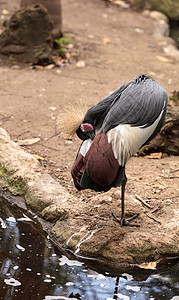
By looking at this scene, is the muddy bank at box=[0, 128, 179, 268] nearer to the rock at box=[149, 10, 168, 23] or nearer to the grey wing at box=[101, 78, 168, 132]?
the grey wing at box=[101, 78, 168, 132]

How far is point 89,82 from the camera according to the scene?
23.1 ft

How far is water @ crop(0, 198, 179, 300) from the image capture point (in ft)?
10.3

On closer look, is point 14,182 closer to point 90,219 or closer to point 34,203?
point 34,203

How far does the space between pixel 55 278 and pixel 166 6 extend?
10.0 metres

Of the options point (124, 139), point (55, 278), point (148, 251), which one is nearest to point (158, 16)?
point (124, 139)

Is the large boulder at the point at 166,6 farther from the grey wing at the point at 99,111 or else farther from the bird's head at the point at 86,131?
the bird's head at the point at 86,131

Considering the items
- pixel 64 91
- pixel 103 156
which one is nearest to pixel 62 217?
pixel 103 156

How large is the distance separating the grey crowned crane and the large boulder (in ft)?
29.2

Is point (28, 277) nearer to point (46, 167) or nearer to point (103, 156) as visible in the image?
point (103, 156)

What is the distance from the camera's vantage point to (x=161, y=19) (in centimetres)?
1135

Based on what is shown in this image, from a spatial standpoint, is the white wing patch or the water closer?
the water

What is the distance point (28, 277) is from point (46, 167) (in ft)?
5.34

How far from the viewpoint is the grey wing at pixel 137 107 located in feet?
11.1

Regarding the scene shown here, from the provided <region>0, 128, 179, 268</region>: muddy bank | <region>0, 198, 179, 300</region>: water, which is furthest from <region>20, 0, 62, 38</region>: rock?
<region>0, 198, 179, 300</region>: water
